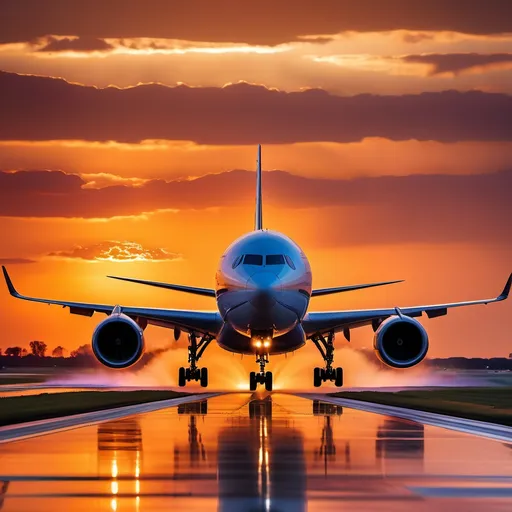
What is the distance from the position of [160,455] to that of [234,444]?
3.26m

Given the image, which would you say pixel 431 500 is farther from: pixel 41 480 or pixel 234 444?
pixel 234 444

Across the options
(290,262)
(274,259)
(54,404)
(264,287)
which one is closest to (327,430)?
(264,287)

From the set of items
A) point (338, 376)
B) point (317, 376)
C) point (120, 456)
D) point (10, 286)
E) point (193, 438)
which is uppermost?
point (10, 286)

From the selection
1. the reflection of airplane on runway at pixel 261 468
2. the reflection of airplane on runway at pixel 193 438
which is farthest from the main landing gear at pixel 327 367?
the reflection of airplane on runway at pixel 261 468

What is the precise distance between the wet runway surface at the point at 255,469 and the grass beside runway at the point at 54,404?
14.0 feet

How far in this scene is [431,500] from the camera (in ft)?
52.5

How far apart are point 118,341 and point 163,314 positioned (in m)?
2.75

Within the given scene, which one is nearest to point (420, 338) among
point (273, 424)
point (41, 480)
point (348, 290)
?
point (348, 290)

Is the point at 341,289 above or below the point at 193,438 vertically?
above

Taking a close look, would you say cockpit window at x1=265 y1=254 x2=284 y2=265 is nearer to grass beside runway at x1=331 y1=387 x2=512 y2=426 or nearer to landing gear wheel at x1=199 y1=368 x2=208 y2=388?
grass beside runway at x1=331 y1=387 x2=512 y2=426

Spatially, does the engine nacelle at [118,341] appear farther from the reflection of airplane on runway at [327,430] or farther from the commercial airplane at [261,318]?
the reflection of airplane on runway at [327,430]

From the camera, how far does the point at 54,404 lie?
43750mm

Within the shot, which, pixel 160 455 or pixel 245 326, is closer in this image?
pixel 160 455

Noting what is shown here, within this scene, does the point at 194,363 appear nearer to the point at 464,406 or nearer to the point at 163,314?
the point at 163,314
